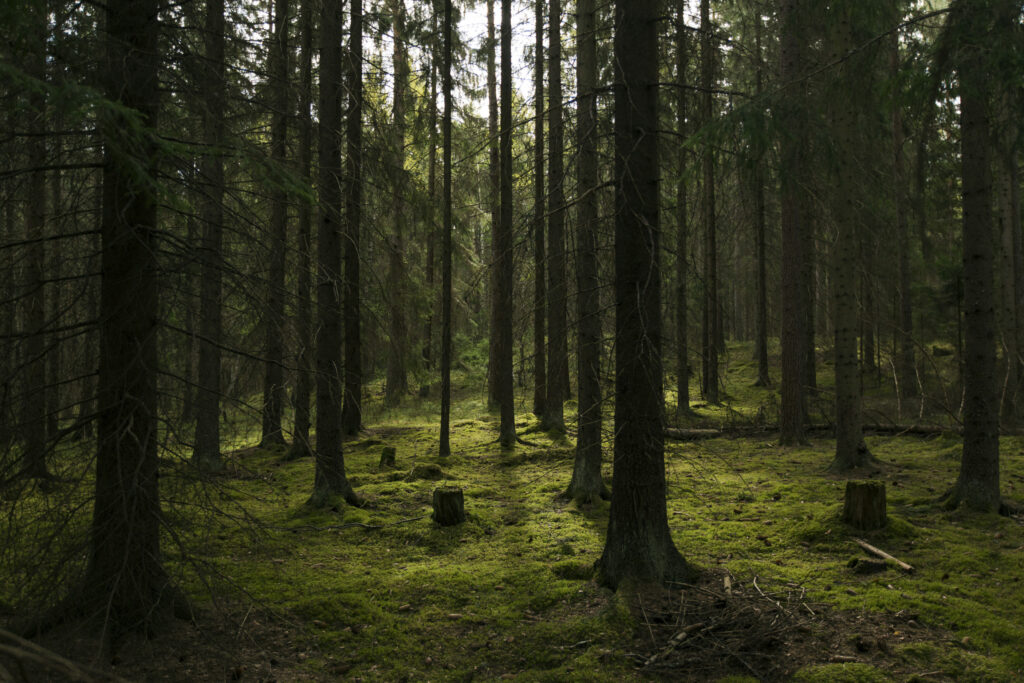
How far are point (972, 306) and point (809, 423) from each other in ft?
21.1

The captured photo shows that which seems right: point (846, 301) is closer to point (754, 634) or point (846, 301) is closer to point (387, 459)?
point (754, 634)

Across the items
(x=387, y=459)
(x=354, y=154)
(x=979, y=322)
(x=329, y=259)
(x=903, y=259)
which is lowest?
(x=387, y=459)

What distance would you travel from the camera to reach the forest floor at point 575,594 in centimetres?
444

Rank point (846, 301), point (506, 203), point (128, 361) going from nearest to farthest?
point (128, 361) < point (846, 301) < point (506, 203)

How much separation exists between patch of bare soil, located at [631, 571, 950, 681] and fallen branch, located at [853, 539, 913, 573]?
87cm

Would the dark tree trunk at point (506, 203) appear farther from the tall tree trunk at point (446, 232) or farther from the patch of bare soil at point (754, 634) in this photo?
the patch of bare soil at point (754, 634)

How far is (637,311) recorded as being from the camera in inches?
210

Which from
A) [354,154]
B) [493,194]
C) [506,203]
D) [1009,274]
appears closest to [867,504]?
[506,203]

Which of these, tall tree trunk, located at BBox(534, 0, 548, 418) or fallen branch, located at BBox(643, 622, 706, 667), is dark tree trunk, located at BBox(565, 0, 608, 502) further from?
fallen branch, located at BBox(643, 622, 706, 667)

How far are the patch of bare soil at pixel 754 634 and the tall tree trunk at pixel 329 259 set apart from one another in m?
4.64

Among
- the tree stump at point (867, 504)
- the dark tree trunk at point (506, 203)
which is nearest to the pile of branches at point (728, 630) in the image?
the tree stump at point (867, 504)

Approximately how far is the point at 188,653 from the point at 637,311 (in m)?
4.22

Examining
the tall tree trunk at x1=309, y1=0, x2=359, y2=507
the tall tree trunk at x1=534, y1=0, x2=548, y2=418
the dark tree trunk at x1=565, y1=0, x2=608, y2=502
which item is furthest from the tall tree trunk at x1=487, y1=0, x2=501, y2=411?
the tall tree trunk at x1=309, y1=0, x2=359, y2=507

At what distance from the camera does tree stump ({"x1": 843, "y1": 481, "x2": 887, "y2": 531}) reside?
253 inches
